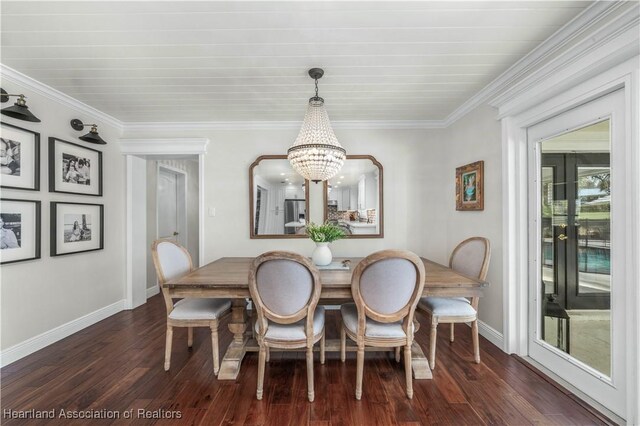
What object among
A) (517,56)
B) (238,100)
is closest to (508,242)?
(517,56)

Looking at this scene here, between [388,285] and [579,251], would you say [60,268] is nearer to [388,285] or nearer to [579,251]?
[388,285]

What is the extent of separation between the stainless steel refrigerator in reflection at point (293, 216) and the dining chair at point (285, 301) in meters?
1.64

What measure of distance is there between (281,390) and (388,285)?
1022 mm

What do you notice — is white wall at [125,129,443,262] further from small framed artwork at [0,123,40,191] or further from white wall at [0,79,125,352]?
small framed artwork at [0,123,40,191]

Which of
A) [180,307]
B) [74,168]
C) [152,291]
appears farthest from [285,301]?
[152,291]

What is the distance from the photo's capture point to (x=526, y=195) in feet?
7.29

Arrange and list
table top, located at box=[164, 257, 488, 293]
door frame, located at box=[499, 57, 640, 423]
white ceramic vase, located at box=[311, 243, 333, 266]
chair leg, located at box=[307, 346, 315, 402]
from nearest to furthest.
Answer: door frame, located at box=[499, 57, 640, 423]
chair leg, located at box=[307, 346, 315, 402]
table top, located at box=[164, 257, 488, 293]
white ceramic vase, located at box=[311, 243, 333, 266]

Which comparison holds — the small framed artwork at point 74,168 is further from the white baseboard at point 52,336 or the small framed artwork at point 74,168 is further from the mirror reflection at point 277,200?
the mirror reflection at point 277,200

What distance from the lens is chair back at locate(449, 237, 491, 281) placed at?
84.8 inches

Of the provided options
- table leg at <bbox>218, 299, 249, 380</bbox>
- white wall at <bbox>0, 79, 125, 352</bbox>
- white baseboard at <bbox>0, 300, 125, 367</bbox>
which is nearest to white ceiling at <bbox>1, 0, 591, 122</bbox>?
white wall at <bbox>0, 79, 125, 352</bbox>

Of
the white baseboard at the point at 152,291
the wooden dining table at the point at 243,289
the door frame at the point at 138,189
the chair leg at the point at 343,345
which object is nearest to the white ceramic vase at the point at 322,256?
the wooden dining table at the point at 243,289

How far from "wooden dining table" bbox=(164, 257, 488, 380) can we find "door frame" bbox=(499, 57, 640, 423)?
634mm

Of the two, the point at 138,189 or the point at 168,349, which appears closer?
the point at 168,349

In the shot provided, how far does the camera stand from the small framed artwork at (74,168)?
248 cm
